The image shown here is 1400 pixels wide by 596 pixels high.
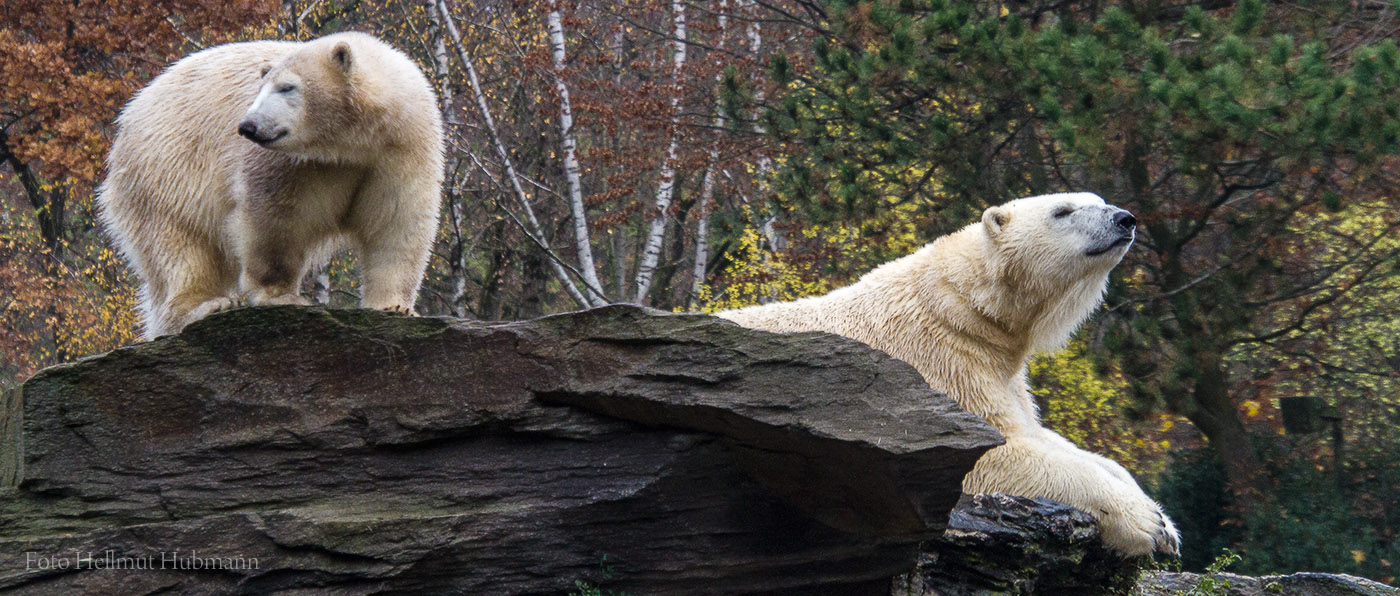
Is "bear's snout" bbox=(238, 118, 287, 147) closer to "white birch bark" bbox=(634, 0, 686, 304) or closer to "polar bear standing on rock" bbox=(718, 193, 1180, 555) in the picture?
"polar bear standing on rock" bbox=(718, 193, 1180, 555)

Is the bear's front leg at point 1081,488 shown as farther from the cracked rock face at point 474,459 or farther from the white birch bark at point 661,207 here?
the white birch bark at point 661,207

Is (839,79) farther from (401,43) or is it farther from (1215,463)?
(401,43)

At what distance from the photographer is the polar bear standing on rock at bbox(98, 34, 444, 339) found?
470 centimetres

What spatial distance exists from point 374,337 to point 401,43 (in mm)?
15822

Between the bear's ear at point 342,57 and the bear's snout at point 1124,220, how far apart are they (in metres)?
3.66

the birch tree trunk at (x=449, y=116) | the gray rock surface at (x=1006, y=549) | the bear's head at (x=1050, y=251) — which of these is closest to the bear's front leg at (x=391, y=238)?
the gray rock surface at (x=1006, y=549)

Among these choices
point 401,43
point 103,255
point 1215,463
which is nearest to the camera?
point 1215,463

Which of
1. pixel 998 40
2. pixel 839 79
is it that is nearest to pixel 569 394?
pixel 998 40

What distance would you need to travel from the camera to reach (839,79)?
10.6 metres

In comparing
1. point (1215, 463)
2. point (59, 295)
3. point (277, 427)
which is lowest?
point (1215, 463)

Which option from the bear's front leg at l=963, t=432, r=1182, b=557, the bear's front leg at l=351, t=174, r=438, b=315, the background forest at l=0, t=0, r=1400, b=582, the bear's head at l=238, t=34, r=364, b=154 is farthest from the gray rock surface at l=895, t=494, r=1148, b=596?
the background forest at l=0, t=0, r=1400, b=582

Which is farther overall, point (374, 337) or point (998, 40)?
point (998, 40)

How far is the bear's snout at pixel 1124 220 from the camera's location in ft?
19.4

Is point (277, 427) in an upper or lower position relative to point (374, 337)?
lower
